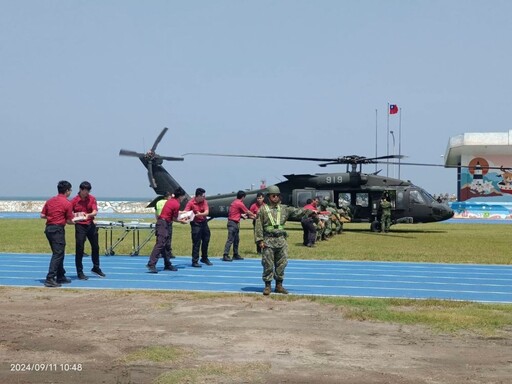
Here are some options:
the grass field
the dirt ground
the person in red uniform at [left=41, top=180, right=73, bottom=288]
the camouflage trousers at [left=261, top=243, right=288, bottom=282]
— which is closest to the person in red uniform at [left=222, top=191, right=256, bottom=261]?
the grass field

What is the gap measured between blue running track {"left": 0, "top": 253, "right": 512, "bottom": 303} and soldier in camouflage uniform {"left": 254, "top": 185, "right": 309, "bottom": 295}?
50 centimetres

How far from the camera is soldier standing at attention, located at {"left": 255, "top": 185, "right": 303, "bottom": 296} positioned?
32.7 feet

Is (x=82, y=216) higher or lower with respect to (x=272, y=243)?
higher

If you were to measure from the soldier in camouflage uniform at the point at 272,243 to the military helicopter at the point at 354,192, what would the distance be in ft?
56.9

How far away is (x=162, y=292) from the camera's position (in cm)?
1011

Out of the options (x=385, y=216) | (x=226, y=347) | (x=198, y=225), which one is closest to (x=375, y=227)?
(x=385, y=216)

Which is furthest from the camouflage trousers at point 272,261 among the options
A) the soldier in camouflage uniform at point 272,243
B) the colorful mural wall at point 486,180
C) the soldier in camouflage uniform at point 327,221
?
the colorful mural wall at point 486,180

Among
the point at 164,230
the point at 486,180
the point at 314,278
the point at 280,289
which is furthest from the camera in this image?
the point at 486,180

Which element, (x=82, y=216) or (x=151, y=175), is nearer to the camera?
(x=82, y=216)

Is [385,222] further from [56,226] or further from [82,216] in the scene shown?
[56,226]

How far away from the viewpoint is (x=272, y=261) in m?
10.0

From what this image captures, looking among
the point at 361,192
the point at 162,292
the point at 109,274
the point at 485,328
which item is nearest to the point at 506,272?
the point at 485,328

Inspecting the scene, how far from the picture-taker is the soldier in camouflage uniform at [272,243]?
9969mm

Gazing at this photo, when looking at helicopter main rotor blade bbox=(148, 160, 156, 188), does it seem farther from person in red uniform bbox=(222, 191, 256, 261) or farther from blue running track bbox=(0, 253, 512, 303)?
person in red uniform bbox=(222, 191, 256, 261)
